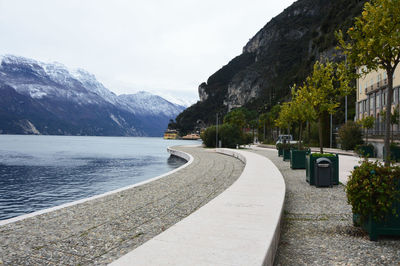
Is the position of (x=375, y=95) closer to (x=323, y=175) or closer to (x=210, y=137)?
(x=210, y=137)

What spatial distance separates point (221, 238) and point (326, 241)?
213 cm

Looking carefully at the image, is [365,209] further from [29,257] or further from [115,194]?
[115,194]

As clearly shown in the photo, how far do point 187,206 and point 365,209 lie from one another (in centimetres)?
456

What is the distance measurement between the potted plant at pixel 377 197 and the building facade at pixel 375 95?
3714cm

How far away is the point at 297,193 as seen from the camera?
1028cm

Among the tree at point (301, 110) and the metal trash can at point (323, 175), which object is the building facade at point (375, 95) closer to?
the tree at point (301, 110)

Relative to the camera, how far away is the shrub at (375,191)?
202 inches

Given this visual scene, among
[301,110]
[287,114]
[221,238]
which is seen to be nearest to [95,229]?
[221,238]

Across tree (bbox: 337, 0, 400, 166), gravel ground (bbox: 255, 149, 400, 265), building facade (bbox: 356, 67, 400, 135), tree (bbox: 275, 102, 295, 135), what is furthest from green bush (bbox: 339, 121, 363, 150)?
tree (bbox: 337, 0, 400, 166)

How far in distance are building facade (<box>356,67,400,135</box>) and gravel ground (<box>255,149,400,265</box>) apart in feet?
116

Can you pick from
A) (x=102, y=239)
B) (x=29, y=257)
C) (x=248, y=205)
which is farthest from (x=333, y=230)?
(x=29, y=257)

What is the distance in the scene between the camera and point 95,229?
20.8 ft

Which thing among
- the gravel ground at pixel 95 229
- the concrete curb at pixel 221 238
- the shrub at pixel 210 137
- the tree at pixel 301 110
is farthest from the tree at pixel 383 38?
the shrub at pixel 210 137

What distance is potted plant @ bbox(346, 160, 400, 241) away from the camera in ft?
16.9
